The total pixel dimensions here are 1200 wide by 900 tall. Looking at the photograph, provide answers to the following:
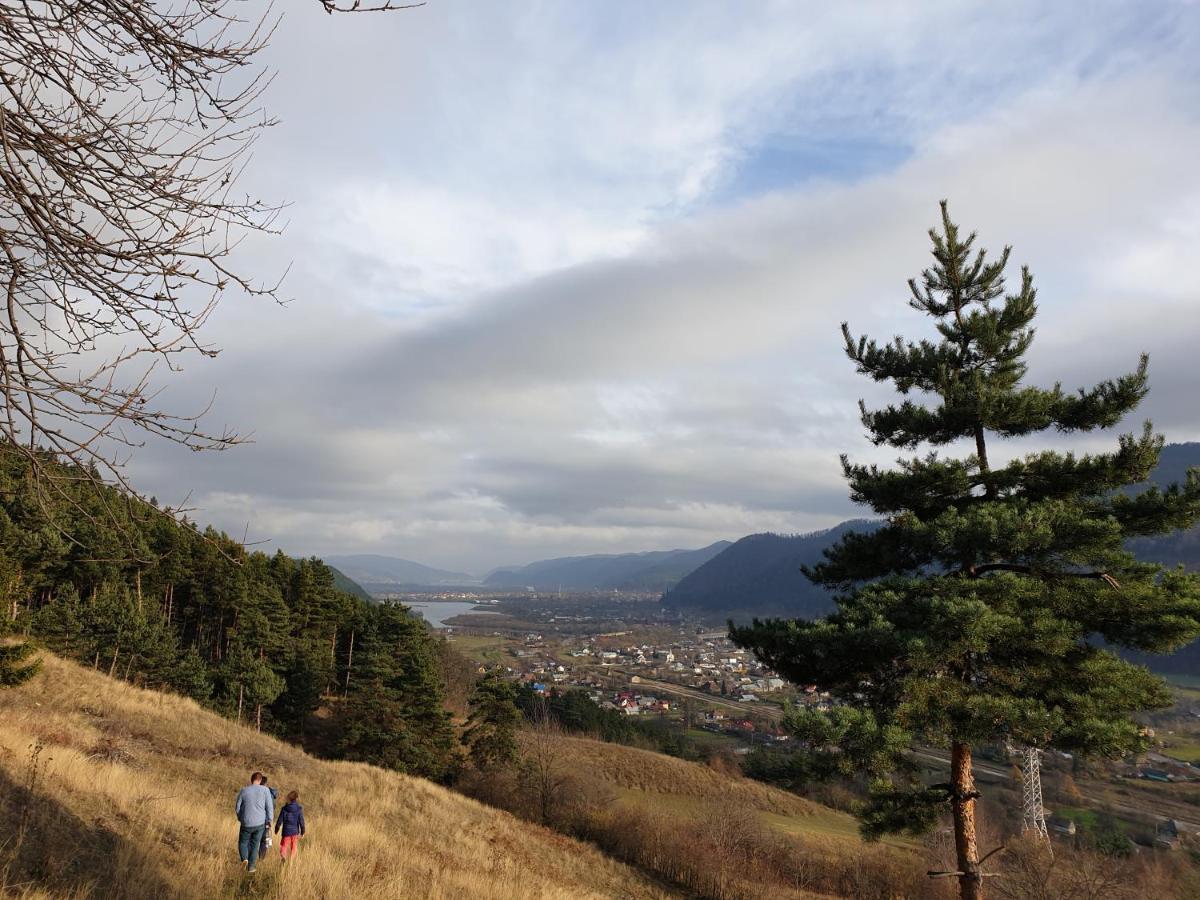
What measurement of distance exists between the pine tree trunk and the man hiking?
29.1ft

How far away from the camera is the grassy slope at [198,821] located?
606cm

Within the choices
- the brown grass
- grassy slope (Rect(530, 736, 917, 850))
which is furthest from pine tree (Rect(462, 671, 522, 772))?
grassy slope (Rect(530, 736, 917, 850))

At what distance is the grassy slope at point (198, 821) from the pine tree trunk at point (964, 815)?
5.83 m

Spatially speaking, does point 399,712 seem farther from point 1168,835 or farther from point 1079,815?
point 1168,835

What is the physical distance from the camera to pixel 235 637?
108 feet

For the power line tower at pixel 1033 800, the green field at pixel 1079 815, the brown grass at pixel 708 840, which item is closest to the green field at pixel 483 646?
the brown grass at pixel 708 840

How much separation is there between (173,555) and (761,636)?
3482 centimetres

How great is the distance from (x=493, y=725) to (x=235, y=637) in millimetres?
15058

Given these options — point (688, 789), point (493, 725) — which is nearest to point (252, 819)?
point (493, 725)

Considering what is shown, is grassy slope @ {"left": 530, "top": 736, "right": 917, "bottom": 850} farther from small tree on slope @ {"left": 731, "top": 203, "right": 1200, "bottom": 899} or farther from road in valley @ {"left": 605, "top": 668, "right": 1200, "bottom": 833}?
small tree on slope @ {"left": 731, "top": 203, "right": 1200, "bottom": 899}

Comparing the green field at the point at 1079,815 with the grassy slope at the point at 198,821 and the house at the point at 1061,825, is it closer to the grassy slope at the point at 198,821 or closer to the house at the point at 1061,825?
the house at the point at 1061,825

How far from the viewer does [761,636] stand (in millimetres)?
9336

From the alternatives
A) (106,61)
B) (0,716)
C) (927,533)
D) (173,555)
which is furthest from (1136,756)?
(173,555)

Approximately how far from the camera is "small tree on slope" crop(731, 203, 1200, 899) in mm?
7719
